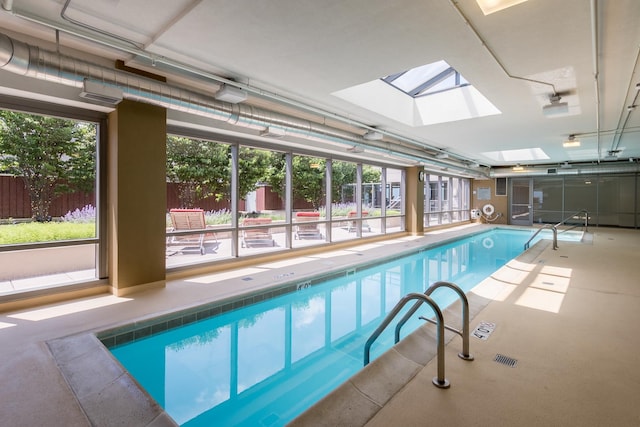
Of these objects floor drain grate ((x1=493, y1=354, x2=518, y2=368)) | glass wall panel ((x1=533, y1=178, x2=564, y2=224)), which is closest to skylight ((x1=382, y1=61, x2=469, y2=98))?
floor drain grate ((x1=493, y1=354, x2=518, y2=368))

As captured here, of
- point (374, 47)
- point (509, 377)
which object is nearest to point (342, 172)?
point (374, 47)

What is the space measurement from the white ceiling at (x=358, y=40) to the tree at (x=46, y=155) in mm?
1063

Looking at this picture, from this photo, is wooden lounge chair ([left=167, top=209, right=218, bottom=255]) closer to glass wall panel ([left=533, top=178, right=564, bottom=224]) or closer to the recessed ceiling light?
the recessed ceiling light

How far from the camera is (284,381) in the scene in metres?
2.88

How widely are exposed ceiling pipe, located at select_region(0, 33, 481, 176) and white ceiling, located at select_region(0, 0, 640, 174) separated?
267 mm

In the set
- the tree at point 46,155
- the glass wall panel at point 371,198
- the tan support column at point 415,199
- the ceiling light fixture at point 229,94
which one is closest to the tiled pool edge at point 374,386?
the ceiling light fixture at point 229,94

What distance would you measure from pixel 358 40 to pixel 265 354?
10.7 ft

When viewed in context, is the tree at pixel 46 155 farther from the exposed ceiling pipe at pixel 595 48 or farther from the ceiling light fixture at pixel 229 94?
the exposed ceiling pipe at pixel 595 48

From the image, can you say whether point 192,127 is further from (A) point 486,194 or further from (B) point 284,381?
(A) point 486,194

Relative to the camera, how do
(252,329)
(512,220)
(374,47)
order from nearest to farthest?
(374,47) < (252,329) < (512,220)

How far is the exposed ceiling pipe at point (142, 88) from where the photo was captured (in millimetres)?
2893

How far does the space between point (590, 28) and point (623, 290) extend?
3.74 meters

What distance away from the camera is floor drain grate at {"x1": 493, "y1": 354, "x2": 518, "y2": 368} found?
2558 millimetres

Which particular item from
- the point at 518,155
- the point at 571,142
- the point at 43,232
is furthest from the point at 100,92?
the point at 518,155
